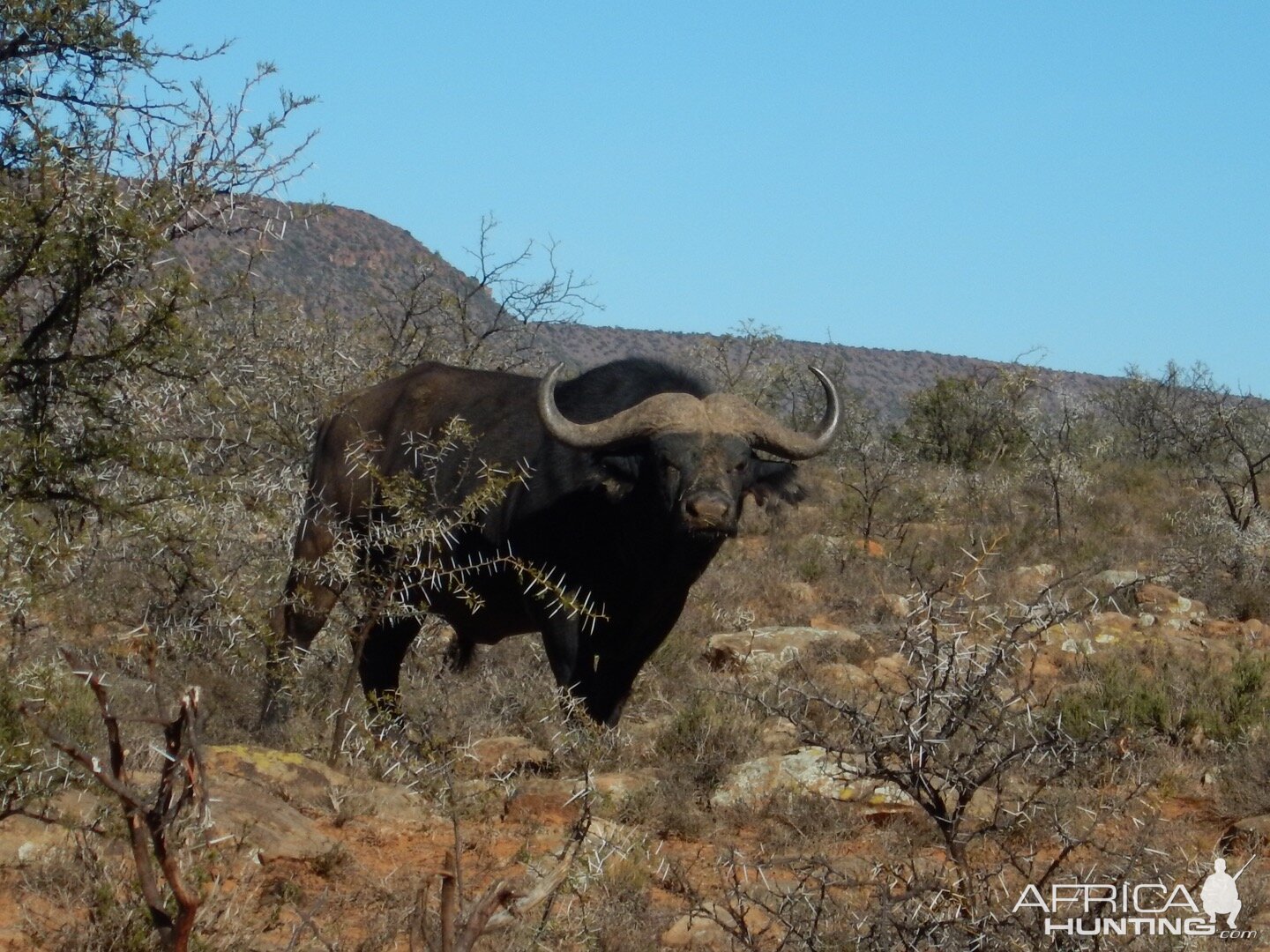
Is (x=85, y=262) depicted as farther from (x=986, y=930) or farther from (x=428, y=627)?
(x=428, y=627)

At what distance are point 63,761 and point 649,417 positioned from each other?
3.86 m

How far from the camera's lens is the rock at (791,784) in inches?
245

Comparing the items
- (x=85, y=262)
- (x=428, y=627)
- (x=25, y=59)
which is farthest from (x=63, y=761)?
(x=428, y=627)

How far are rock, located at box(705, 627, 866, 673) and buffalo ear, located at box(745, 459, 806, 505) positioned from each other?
119 cm

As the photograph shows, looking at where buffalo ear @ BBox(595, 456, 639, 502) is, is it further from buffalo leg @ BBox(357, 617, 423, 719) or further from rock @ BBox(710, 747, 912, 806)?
buffalo leg @ BBox(357, 617, 423, 719)

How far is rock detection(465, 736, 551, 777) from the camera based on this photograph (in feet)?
23.1

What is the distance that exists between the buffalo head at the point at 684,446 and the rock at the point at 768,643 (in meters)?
1.27

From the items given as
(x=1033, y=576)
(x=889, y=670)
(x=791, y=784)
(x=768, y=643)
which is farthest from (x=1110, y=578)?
(x=791, y=784)

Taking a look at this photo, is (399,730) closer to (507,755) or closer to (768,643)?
(507,755)

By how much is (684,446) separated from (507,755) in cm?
187

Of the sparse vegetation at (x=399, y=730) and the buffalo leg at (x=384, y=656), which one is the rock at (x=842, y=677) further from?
the buffalo leg at (x=384, y=656)

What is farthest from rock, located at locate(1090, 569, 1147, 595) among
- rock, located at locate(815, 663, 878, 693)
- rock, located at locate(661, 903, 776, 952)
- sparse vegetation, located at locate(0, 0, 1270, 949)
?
rock, located at locate(661, 903, 776, 952)

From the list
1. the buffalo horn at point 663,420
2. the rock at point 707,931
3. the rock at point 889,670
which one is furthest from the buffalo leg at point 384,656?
the rock at point 707,931

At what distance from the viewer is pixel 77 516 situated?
5.86 m
